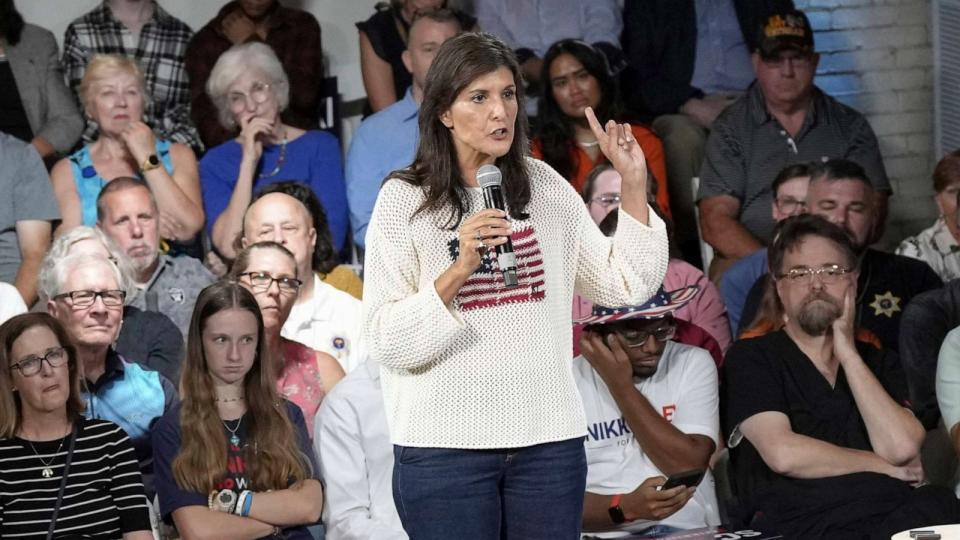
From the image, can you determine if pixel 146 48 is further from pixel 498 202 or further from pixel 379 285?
pixel 498 202

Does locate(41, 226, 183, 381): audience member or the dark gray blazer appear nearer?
locate(41, 226, 183, 381): audience member

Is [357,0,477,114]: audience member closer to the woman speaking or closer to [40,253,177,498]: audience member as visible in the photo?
[40,253,177,498]: audience member

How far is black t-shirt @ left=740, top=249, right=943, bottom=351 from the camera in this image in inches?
185

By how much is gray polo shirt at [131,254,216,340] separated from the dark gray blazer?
3.11ft

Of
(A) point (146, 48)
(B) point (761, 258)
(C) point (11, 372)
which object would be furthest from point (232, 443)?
(A) point (146, 48)

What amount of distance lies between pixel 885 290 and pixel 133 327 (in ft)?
7.89

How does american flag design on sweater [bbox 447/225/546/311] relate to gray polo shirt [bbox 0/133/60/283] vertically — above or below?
Answer: below

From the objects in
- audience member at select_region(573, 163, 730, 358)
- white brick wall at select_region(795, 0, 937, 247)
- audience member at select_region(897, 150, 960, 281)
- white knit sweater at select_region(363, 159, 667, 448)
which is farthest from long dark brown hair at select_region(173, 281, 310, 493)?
white brick wall at select_region(795, 0, 937, 247)

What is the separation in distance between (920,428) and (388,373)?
1.98 metres

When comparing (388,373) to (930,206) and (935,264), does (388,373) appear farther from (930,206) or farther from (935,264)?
(930,206)

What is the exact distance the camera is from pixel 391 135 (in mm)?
5484

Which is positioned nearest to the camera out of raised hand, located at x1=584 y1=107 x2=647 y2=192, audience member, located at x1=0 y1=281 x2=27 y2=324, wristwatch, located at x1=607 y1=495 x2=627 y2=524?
raised hand, located at x1=584 y1=107 x2=647 y2=192

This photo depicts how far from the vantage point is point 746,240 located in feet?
17.5

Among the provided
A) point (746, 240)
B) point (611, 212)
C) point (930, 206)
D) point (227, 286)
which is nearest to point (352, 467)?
point (227, 286)
